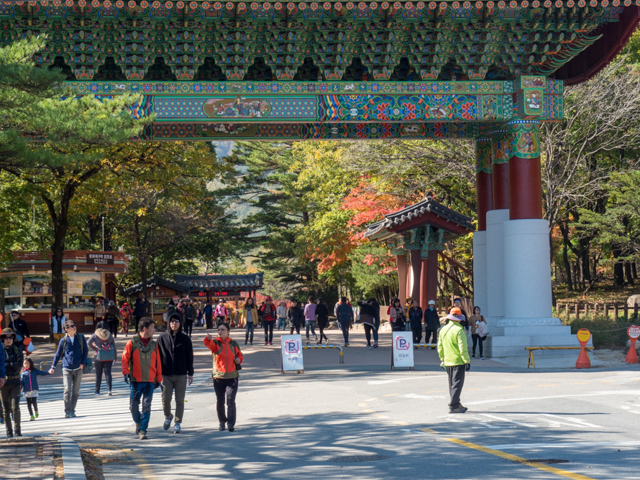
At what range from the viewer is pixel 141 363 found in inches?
495

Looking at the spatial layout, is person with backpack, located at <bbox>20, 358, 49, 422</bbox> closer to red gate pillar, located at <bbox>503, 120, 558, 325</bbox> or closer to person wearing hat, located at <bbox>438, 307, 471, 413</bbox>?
person wearing hat, located at <bbox>438, 307, 471, 413</bbox>

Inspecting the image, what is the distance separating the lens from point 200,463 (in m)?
10.2

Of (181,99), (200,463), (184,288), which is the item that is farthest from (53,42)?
(184,288)

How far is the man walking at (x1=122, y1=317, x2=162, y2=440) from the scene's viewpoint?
493 inches

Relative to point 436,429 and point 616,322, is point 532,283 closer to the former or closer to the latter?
point 616,322

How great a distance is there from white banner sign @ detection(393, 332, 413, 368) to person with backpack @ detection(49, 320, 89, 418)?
27.6ft

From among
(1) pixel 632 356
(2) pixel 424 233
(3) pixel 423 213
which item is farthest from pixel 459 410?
(2) pixel 424 233

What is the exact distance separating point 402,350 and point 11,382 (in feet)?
34.9

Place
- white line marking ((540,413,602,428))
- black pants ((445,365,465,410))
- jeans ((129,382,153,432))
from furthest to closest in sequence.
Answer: black pants ((445,365,465,410)) < jeans ((129,382,153,432)) < white line marking ((540,413,602,428))

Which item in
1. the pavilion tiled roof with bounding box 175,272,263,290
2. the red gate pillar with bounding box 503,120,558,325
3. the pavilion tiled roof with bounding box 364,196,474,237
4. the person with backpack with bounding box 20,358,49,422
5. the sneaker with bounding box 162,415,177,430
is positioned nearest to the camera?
the sneaker with bounding box 162,415,177,430

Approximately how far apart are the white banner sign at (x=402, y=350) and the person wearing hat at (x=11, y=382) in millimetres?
10212

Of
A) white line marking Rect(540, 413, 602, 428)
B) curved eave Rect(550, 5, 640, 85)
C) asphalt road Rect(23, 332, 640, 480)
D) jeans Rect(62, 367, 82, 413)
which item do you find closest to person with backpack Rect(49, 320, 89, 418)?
jeans Rect(62, 367, 82, 413)

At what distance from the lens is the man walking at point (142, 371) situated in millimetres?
12523

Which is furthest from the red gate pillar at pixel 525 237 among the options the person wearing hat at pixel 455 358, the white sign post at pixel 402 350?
the person wearing hat at pixel 455 358
